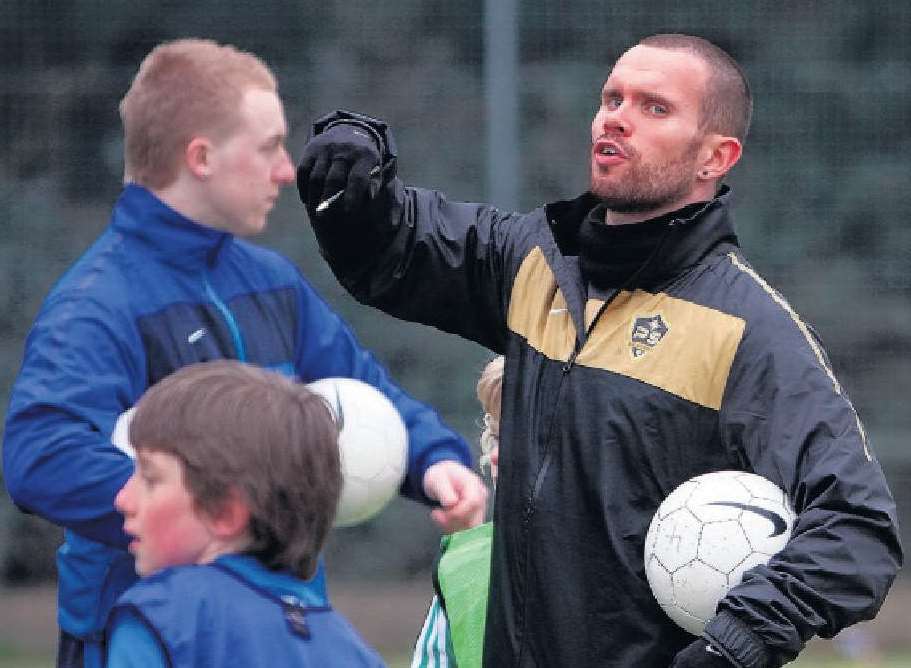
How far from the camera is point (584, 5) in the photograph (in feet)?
29.0

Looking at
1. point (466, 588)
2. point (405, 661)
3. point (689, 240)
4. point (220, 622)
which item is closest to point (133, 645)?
point (220, 622)

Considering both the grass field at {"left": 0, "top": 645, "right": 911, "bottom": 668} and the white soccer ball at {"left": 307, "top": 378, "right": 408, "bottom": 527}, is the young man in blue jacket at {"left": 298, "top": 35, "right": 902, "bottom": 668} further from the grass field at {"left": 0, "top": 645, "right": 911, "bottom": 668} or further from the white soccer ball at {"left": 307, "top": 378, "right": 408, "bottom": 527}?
the grass field at {"left": 0, "top": 645, "right": 911, "bottom": 668}

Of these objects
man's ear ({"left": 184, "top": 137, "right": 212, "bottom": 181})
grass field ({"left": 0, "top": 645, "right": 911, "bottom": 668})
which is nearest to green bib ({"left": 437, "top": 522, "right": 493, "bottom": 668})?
man's ear ({"left": 184, "top": 137, "right": 212, "bottom": 181})

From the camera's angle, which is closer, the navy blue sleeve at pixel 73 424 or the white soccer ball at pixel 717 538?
the white soccer ball at pixel 717 538

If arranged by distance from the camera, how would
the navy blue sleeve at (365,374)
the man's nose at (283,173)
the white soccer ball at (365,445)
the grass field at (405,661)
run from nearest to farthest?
the white soccer ball at (365,445) < the navy blue sleeve at (365,374) < the man's nose at (283,173) < the grass field at (405,661)

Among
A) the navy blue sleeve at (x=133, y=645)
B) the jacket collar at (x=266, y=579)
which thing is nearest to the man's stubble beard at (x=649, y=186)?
the jacket collar at (x=266, y=579)

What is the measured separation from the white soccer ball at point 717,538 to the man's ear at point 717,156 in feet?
2.27

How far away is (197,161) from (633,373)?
1.21 meters

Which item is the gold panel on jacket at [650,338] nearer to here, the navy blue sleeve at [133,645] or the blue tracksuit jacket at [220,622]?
the blue tracksuit jacket at [220,622]

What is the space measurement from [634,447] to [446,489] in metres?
0.59

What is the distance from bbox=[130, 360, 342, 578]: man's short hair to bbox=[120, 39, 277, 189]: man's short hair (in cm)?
157

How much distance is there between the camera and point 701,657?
3566 mm

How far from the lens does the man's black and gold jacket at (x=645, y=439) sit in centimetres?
359

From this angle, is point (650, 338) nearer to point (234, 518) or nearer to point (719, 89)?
point (719, 89)
